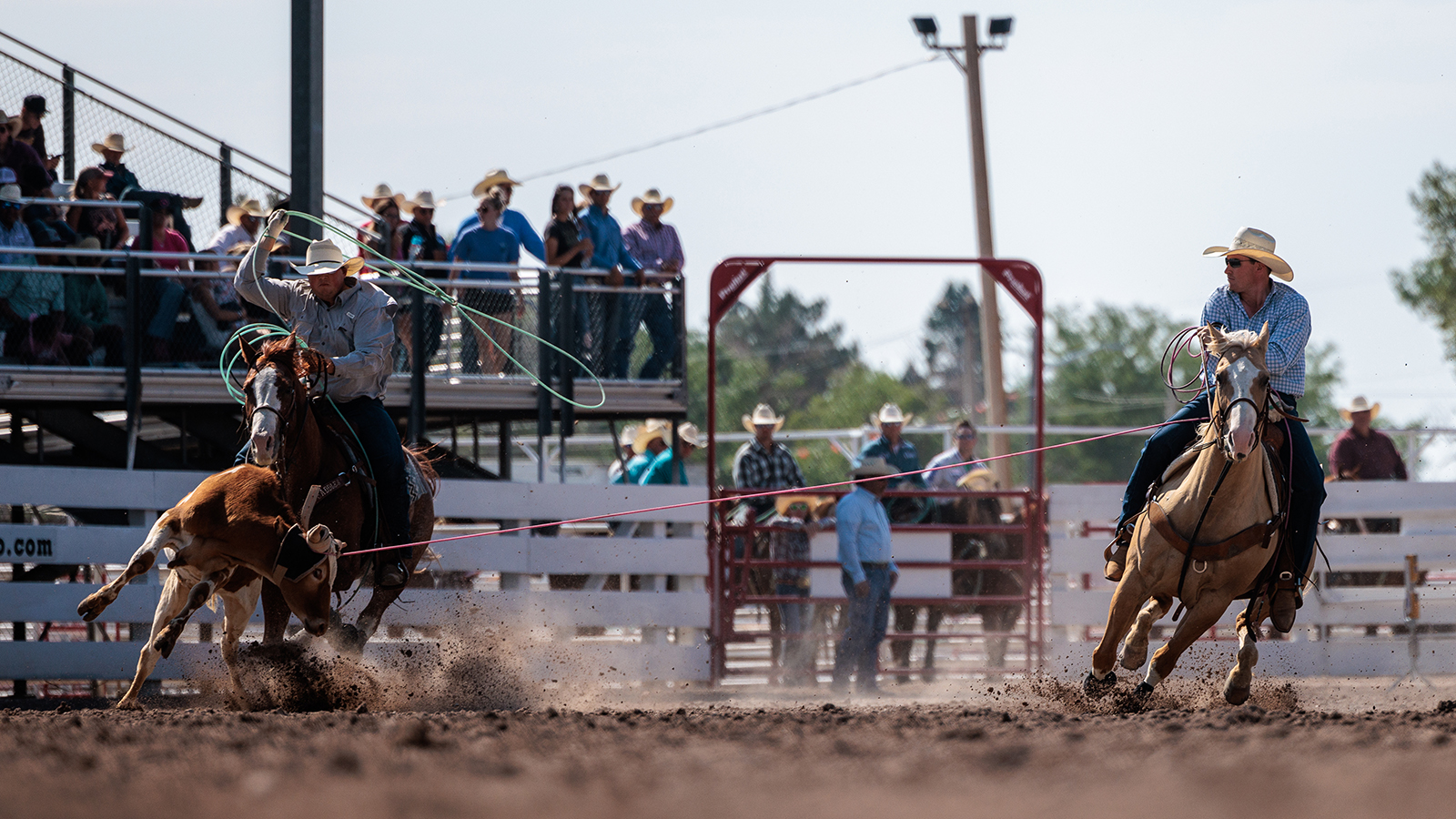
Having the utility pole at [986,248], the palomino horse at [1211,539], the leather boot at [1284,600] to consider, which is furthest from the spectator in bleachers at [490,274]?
the utility pole at [986,248]

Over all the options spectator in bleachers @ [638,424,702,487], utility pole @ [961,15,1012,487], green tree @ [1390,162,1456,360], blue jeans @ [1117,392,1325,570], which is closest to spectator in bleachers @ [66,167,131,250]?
spectator in bleachers @ [638,424,702,487]

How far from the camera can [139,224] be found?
11.2m

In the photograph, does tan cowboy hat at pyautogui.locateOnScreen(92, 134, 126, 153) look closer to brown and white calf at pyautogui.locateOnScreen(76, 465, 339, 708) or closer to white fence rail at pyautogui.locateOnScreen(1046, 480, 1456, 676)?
brown and white calf at pyautogui.locateOnScreen(76, 465, 339, 708)

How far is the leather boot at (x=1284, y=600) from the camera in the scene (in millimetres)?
7855

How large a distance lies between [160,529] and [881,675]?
21.1 ft

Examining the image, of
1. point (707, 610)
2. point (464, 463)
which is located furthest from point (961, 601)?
point (464, 463)

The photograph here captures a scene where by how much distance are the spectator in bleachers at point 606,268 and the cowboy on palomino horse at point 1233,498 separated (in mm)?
4906

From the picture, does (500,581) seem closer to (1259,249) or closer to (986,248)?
(1259,249)

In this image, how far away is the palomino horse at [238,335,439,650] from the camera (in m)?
7.28

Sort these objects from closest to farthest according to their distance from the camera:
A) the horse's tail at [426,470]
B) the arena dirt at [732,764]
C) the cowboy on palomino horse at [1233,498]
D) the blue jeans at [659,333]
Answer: the arena dirt at [732,764], the cowboy on palomino horse at [1233,498], the horse's tail at [426,470], the blue jeans at [659,333]

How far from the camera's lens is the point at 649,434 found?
13703 mm

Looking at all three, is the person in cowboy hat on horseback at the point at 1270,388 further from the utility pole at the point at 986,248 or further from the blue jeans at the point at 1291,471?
the utility pole at the point at 986,248

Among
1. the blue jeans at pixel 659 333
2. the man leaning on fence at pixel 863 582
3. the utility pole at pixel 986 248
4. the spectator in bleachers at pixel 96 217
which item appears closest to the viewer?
the spectator in bleachers at pixel 96 217

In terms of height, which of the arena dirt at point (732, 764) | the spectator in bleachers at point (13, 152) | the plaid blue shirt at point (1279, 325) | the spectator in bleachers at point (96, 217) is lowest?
the arena dirt at point (732, 764)
